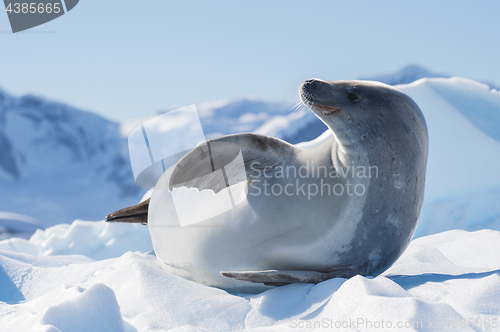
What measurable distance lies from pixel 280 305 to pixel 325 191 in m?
0.72

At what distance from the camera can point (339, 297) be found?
1.68 metres

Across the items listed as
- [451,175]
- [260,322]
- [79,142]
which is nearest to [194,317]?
[260,322]

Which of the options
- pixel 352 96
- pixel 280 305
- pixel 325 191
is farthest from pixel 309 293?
pixel 352 96

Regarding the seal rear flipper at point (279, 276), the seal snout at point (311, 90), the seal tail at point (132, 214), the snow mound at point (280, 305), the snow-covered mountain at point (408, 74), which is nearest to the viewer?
the snow mound at point (280, 305)

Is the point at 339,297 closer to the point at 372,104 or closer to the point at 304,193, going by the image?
the point at 304,193

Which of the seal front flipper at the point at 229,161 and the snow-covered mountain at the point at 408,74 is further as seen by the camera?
the snow-covered mountain at the point at 408,74

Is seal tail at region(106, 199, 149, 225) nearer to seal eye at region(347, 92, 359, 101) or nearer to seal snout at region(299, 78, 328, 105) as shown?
seal snout at region(299, 78, 328, 105)

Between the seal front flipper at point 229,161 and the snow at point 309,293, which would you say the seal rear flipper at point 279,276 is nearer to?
the snow at point 309,293

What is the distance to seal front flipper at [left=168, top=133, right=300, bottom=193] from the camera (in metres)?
2.30

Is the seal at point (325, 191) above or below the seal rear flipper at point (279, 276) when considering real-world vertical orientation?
above

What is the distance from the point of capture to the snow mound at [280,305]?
1.41 meters

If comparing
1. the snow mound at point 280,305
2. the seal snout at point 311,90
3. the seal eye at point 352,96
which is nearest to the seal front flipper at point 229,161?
the seal snout at point 311,90

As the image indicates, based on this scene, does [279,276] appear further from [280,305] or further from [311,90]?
[311,90]

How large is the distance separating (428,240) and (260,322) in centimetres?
285
